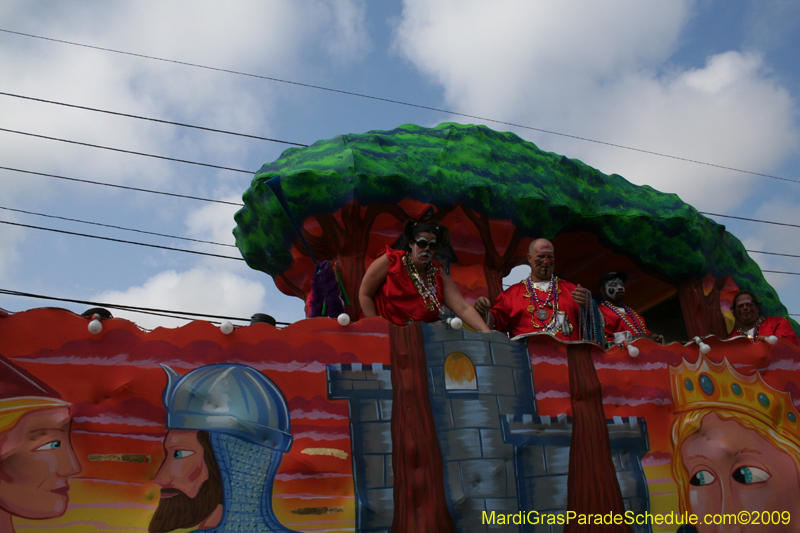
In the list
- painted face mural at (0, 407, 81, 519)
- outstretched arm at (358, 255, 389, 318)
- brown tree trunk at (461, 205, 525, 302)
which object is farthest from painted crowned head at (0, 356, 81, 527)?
brown tree trunk at (461, 205, 525, 302)

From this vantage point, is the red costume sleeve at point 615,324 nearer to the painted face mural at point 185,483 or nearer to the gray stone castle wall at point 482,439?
the gray stone castle wall at point 482,439

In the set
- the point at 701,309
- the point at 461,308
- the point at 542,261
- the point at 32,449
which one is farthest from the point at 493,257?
the point at 32,449

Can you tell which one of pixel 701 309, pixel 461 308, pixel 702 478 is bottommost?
pixel 702 478

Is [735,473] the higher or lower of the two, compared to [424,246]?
lower

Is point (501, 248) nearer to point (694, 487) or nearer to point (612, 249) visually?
point (612, 249)

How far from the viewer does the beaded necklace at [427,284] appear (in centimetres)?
349

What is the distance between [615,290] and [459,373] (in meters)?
2.11

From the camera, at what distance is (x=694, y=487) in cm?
311

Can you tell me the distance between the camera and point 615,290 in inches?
176

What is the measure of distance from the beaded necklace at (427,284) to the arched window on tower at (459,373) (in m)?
0.59

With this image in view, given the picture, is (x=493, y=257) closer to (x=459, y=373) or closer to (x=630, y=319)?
(x=630, y=319)

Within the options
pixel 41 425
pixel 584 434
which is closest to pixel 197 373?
pixel 41 425

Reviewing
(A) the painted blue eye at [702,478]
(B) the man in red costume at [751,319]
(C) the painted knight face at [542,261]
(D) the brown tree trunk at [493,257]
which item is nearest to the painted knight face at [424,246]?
(C) the painted knight face at [542,261]

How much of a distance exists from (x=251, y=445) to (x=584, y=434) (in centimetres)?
172
